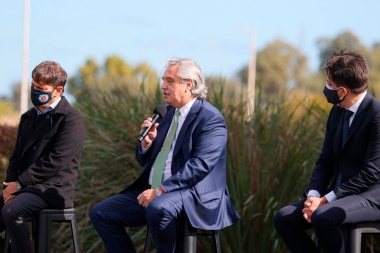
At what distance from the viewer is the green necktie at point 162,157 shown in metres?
6.18

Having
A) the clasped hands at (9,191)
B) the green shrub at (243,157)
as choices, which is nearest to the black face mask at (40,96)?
the clasped hands at (9,191)

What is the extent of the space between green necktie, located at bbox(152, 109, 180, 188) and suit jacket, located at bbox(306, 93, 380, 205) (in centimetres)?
106

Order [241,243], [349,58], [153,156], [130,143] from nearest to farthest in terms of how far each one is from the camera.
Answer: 1. [349,58]
2. [153,156]
3. [241,243]
4. [130,143]

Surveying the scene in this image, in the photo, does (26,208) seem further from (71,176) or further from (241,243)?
(241,243)

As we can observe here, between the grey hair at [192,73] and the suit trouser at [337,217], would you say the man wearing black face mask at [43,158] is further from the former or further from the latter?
the suit trouser at [337,217]

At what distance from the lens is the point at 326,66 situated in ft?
19.1

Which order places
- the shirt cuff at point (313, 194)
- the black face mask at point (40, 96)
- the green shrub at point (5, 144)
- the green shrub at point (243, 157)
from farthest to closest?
the green shrub at point (5, 144) < the green shrub at point (243, 157) < the black face mask at point (40, 96) < the shirt cuff at point (313, 194)

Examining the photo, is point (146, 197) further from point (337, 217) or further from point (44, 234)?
point (337, 217)

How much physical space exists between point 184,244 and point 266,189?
182cm

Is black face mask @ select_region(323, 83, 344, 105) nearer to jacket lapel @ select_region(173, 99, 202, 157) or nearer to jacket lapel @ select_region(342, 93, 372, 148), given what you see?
jacket lapel @ select_region(342, 93, 372, 148)

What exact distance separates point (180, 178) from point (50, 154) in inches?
47.0

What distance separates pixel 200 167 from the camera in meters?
5.91

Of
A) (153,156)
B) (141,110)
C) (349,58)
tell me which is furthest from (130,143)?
(349,58)

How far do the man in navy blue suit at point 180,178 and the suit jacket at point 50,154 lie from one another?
49 cm
